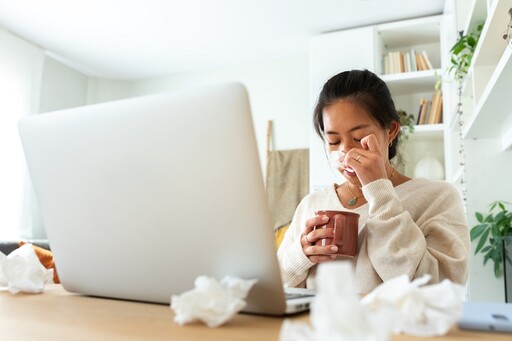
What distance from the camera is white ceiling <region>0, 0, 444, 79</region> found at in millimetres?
3559

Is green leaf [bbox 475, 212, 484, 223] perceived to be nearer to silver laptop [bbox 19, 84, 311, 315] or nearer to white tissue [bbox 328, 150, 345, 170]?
white tissue [bbox 328, 150, 345, 170]

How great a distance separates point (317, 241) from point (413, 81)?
3.16 metres

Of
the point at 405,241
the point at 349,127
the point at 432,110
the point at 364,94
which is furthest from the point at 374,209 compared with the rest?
the point at 432,110

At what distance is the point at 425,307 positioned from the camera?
0.44 metres

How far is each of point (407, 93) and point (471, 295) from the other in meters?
2.11

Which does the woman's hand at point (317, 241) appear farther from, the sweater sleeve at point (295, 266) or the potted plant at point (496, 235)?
the potted plant at point (496, 235)

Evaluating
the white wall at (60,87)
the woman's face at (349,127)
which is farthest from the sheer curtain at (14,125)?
the woman's face at (349,127)

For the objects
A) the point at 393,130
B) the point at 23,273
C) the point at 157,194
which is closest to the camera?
the point at 157,194

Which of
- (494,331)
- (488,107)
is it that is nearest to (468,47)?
(488,107)

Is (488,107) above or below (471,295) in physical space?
above

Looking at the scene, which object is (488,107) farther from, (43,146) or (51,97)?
(51,97)

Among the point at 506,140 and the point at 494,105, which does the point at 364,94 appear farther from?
the point at 506,140

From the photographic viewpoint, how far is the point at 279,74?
15.1 feet

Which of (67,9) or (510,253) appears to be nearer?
(510,253)
